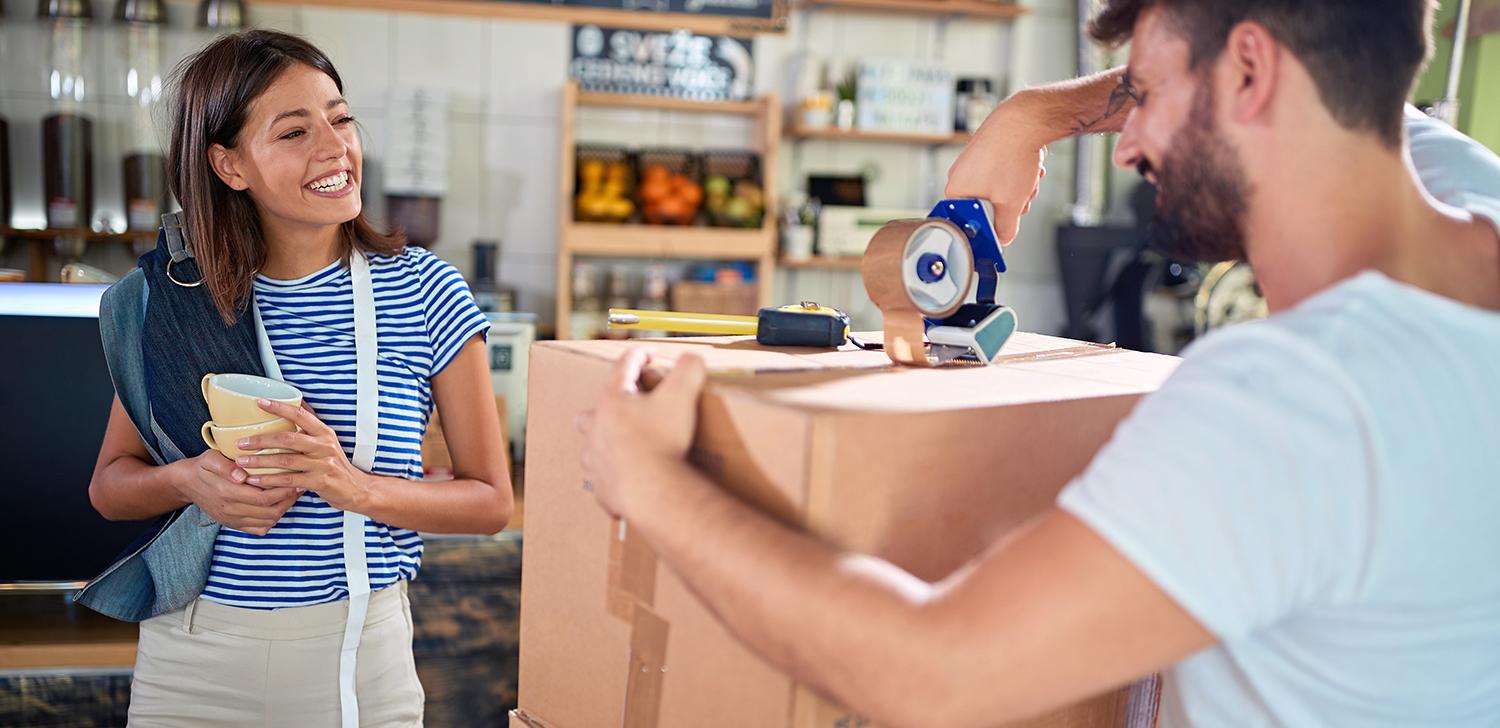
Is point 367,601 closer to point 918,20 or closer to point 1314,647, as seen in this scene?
point 1314,647

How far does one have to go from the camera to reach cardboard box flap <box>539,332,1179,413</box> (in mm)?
685

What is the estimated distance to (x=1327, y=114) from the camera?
2.16ft

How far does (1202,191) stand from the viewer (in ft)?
2.28

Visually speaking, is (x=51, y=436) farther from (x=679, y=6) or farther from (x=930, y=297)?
(x=679, y=6)

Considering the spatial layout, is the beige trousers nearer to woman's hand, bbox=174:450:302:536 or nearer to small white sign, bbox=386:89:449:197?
woman's hand, bbox=174:450:302:536

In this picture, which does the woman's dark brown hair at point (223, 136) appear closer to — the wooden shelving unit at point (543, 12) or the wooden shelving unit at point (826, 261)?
the wooden shelving unit at point (543, 12)

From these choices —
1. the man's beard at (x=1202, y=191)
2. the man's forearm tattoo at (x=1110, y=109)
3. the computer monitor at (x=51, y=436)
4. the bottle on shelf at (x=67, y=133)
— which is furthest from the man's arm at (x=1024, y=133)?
the bottle on shelf at (x=67, y=133)

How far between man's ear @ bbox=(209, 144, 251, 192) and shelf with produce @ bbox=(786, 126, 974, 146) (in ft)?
8.21

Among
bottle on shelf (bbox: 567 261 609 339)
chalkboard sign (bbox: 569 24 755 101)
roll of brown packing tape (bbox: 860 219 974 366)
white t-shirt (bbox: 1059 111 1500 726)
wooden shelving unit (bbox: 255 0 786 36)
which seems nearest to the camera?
white t-shirt (bbox: 1059 111 1500 726)

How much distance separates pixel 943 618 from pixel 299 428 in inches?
31.4

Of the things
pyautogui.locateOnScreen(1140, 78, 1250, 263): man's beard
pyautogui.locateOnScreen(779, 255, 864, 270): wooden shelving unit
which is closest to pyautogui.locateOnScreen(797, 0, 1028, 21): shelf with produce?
pyautogui.locateOnScreen(779, 255, 864, 270): wooden shelving unit

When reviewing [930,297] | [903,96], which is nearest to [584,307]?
[903,96]

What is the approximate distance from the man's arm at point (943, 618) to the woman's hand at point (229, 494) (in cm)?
68

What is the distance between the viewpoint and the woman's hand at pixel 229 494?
1.12 m
